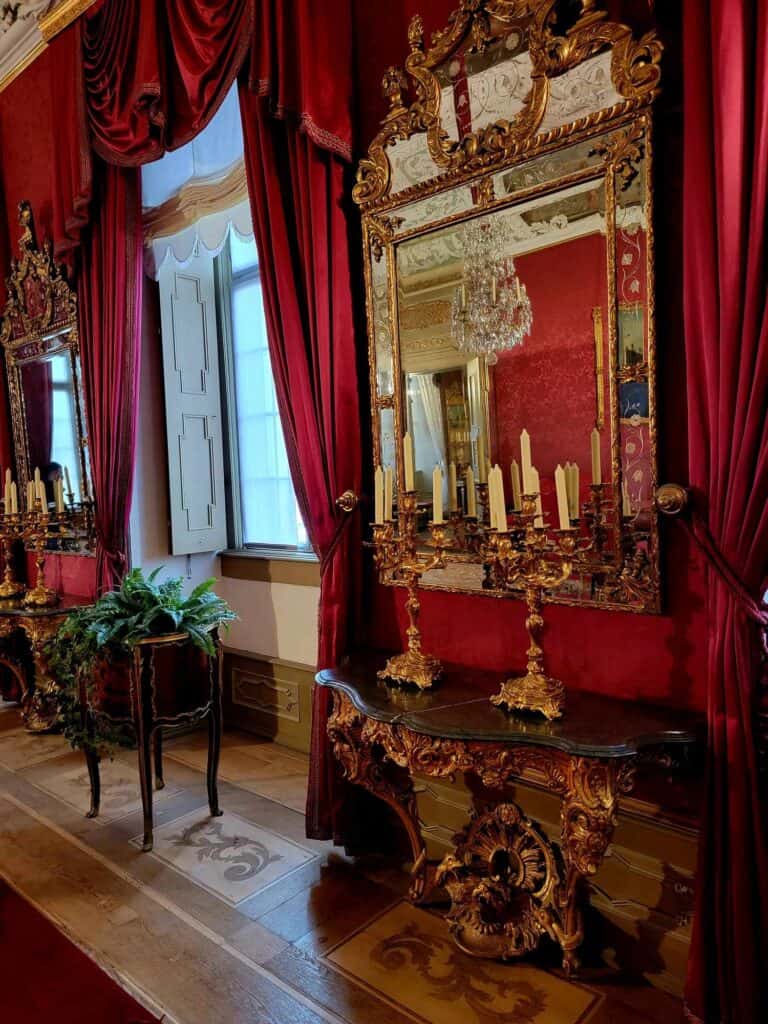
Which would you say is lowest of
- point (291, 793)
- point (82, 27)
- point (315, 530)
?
point (291, 793)

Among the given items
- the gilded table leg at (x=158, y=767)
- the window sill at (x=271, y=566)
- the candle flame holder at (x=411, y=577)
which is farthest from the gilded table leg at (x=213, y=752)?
the candle flame holder at (x=411, y=577)

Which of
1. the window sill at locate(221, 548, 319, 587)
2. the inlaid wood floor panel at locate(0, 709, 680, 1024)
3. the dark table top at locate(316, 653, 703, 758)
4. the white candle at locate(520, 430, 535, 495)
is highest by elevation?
the white candle at locate(520, 430, 535, 495)

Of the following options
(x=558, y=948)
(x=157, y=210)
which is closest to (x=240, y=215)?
(x=157, y=210)

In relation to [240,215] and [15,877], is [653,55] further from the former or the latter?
[15,877]

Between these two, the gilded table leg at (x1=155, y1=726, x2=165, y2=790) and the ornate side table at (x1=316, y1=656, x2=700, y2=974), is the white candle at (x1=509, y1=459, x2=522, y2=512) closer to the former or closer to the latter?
the ornate side table at (x1=316, y1=656, x2=700, y2=974)

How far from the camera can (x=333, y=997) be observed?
1.68 m

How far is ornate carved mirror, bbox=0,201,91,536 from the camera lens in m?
3.57

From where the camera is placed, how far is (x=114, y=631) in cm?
243

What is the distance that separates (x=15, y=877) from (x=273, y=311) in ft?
6.62

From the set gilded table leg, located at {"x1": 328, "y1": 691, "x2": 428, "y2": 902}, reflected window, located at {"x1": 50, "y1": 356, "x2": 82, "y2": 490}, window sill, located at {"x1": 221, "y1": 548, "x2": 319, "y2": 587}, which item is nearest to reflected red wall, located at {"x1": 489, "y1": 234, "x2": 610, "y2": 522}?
gilded table leg, located at {"x1": 328, "y1": 691, "x2": 428, "y2": 902}

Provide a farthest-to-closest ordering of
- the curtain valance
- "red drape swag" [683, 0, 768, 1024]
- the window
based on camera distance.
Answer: the window < the curtain valance < "red drape swag" [683, 0, 768, 1024]

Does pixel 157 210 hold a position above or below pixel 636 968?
above

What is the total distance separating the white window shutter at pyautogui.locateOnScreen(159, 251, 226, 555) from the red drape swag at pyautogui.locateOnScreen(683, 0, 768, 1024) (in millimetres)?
2475

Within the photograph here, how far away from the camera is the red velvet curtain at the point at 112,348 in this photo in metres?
3.10
